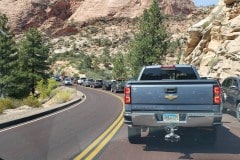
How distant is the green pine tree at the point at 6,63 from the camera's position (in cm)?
5825

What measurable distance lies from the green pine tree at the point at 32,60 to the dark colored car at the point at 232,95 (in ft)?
146

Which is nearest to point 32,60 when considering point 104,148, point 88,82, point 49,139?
point 88,82

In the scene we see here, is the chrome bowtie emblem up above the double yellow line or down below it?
above

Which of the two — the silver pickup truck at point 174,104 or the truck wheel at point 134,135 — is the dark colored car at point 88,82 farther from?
the silver pickup truck at point 174,104

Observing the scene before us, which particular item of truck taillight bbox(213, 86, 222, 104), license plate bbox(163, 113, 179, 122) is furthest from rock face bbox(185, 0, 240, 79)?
license plate bbox(163, 113, 179, 122)

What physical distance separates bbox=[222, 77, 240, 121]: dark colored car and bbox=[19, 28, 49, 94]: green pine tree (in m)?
44.5

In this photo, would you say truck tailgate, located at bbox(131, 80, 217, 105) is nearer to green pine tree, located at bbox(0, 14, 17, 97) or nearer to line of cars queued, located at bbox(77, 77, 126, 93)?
line of cars queued, located at bbox(77, 77, 126, 93)

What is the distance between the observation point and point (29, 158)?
30.6 ft

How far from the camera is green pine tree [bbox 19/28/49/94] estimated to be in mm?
61719

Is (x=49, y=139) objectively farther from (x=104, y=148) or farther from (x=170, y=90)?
(x=170, y=90)

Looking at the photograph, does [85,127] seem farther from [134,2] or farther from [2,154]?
[134,2]

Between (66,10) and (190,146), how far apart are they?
164737 mm

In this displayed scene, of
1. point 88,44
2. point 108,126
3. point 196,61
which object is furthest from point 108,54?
point 108,126

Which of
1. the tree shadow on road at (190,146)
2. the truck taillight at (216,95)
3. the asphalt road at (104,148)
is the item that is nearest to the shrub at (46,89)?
the asphalt road at (104,148)
